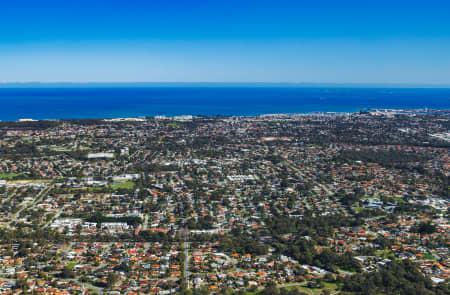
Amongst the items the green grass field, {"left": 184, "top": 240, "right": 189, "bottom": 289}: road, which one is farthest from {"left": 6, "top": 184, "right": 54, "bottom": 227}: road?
{"left": 184, "top": 240, "right": 189, "bottom": 289}: road

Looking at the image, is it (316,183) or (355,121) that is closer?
(316,183)

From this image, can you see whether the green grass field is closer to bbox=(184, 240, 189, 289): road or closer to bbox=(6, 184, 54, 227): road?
bbox=(6, 184, 54, 227): road

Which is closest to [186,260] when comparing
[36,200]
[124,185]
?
[124,185]

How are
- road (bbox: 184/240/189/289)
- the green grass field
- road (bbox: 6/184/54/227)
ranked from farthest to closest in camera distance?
the green grass field → road (bbox: 6/184/54/227) → road (bbox: 184/240/189/289)

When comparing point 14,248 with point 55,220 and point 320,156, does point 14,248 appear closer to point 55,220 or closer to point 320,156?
point 55,220

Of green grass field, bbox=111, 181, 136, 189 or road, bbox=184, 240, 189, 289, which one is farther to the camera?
green grass field, bbox=111, 181, 136, 189

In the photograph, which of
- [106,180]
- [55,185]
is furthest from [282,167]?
[55,185]

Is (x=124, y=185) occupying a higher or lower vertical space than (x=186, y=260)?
higher

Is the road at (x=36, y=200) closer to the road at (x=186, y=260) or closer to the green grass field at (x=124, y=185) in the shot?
the green grass field at (x=124, y=185)

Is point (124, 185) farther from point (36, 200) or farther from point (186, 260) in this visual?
point (186, 260)

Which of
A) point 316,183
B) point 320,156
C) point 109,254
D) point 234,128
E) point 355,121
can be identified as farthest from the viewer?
point 355,121

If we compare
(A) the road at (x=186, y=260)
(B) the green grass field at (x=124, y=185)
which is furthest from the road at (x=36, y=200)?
(A) the road at (x=186, y=260)
